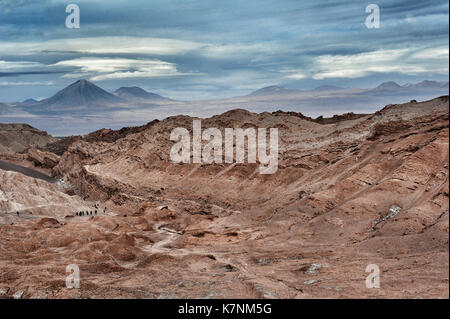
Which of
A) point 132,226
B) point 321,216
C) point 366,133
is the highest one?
point 366,133

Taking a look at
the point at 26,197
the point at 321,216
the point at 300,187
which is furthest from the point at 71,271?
the point at 26,197

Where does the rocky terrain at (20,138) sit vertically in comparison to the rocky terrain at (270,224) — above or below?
above

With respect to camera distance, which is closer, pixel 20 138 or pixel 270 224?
pixel 270 224

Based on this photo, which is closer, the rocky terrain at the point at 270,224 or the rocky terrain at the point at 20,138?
the rocky terrain at the point at 270,224

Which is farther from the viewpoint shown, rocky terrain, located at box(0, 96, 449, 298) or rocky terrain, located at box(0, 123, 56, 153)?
rocky terrain, located at box(0, 123, 56, 153)

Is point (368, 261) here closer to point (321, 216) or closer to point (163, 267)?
point (321, 216)

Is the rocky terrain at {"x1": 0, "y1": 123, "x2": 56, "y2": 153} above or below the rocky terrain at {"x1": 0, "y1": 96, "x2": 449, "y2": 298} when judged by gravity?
above

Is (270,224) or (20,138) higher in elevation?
(20,138)
